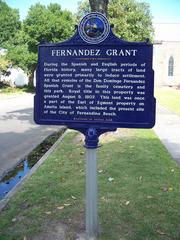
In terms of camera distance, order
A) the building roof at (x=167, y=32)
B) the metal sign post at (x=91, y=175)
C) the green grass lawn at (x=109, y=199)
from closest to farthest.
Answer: the metal sign post at (x=91, y=175)
the green grass lawn at (x=109, y=199)
the building roof at (x=167, y=32)

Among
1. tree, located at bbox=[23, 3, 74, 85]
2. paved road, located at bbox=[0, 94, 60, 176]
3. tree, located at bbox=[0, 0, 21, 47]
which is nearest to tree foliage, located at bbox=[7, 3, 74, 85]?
tree, located at bbox=[23, 3, 74, 85]

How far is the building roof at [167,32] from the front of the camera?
72.8 meters

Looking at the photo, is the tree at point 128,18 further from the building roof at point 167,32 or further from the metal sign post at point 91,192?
the metal sign post at point 91,192

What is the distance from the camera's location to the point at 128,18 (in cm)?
4775

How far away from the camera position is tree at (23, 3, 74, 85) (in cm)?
4850

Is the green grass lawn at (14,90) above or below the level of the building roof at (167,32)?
below

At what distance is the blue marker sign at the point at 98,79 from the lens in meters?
5.14

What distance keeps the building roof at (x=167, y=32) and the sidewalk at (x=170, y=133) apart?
54.6 meters

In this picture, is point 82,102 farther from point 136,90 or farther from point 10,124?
point 10,124

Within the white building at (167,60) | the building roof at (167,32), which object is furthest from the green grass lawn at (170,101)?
the building roof at (167,32)

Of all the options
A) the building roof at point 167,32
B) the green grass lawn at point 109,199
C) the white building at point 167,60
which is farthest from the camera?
the building roof at point 167,32

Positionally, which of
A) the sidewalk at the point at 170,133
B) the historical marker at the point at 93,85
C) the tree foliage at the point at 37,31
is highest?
the tree foliage at the point at 37,31

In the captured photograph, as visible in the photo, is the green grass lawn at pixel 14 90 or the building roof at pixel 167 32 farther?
the building roof at pixel 167 32

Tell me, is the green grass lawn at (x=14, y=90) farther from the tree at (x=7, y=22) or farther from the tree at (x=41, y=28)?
the tree at (x=7, y=22)
